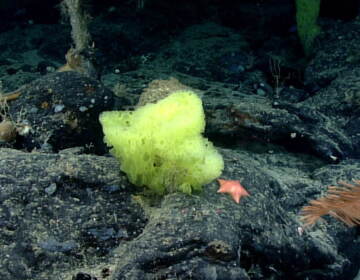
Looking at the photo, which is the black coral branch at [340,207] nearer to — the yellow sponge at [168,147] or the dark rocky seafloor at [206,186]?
the dark rocky seafloor at [206,186]

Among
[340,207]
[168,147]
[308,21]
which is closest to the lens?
[340,207]

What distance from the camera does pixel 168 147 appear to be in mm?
3121

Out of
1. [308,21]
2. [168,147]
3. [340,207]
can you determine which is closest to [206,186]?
[168,147]

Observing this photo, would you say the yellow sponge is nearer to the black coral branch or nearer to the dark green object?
the black coral branch

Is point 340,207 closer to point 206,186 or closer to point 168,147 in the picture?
point 206,186

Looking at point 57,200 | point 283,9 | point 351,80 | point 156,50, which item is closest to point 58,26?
point 156,50

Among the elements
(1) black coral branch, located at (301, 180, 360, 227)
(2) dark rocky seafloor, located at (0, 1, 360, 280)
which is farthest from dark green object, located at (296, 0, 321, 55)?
(1) black coral branch, located at (301, 180, 360, 227)

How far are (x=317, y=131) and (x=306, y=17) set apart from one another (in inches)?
136

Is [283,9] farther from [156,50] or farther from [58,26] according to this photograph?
[58,26]

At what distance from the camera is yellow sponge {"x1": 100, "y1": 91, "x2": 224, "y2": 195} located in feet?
10.2

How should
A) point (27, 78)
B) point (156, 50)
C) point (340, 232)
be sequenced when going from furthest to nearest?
1. point (156, 50)
2. point (27, 78)
3. point (340, 232)

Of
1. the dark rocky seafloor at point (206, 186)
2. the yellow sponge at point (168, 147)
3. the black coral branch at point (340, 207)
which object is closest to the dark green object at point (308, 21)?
the dark rocky seafloor at point (206, 186)

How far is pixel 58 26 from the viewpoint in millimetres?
9070

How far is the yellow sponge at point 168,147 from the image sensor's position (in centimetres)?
310
